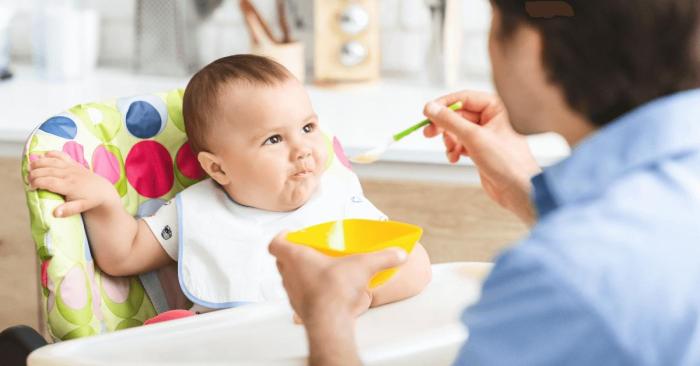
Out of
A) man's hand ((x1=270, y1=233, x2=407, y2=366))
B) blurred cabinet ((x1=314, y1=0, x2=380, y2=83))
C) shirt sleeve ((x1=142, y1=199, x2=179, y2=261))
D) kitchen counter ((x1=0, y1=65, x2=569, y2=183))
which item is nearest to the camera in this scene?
man's hand ((x1=270, y1=233, x2=407, y2=366))

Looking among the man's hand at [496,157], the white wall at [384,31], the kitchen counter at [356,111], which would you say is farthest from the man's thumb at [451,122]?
the white wall at [384,31]

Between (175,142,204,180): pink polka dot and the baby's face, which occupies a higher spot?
the baby's face

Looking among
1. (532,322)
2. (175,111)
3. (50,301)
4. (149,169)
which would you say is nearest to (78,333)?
(50,301)

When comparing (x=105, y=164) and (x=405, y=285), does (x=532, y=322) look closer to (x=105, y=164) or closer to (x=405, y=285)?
(x=405, y=285)

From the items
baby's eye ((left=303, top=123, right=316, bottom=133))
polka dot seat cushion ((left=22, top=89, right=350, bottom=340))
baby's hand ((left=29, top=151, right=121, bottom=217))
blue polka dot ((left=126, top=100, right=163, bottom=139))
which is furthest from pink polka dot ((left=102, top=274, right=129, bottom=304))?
baby's eye ((left=303, top=123, right=316, bottom=133))

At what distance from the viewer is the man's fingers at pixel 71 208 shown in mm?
1535

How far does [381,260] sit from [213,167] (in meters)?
0.67

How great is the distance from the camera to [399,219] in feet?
7.70

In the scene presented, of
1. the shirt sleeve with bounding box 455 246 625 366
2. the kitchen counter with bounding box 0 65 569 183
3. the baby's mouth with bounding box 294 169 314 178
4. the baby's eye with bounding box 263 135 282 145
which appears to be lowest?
the kitchen counter with bounding box 0 65 569 183

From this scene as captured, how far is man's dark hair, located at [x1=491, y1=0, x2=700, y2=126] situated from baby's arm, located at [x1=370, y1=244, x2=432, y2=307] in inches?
21.4

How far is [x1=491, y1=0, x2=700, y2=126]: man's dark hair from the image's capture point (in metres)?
0.91

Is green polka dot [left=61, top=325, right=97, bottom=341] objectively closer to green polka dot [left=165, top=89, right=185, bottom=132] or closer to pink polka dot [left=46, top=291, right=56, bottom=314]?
pink polka dot [left=46, top=291, right=56, bottom=314]

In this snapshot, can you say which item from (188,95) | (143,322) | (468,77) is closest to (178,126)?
(188,95)

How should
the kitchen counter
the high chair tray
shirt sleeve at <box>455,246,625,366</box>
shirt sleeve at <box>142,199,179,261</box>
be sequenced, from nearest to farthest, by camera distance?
shirt sleeve at <box>455,246,625,366</box>
the high chair tray
shirt sleeve at <box>142,199,179,261</box>
the kitchen counter
